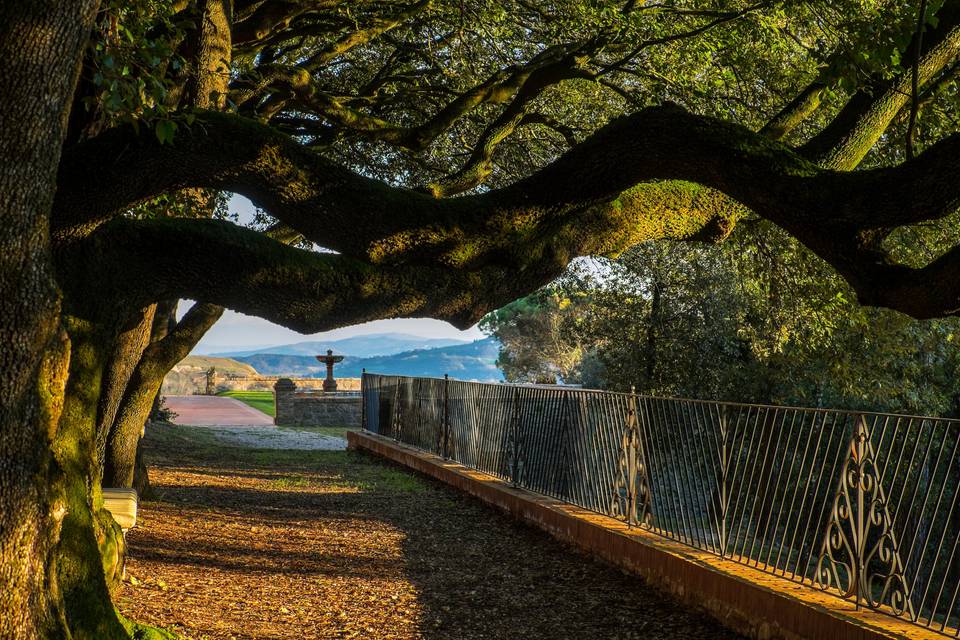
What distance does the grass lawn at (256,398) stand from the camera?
4142 cm

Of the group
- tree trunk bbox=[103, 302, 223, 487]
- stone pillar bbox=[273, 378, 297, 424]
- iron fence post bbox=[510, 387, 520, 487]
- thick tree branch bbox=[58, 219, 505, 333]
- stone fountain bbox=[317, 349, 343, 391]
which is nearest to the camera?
thick tree branch bbox=[58, 219, 505, 333]

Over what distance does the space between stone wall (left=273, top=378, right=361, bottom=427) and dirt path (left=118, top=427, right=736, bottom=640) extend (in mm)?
18938

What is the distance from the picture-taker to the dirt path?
252 inches

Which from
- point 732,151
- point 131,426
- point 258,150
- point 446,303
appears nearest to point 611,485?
point 446,303

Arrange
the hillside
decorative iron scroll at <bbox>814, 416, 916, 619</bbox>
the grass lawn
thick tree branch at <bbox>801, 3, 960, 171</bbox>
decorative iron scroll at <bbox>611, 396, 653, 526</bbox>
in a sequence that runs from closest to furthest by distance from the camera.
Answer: decorative iron scroll at <bbox>814, 416, 916, 619</bbox>, thick tree branch at <bbox>801, 3, 960, 171</bbox>, decorative iron scroll at <bbox>611, 396, 653, 526</bbox>, the grass lawn, the hillside

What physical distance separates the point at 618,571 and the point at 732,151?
4094mm

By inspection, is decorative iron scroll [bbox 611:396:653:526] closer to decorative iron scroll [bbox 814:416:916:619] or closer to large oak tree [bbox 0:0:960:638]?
large oak tree [bbox 0:0:960:638]

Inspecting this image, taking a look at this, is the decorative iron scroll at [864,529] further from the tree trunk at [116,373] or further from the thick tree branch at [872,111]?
the tree trunk at [116,373]

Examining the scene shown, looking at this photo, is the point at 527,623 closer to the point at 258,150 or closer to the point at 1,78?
the point at 258,150

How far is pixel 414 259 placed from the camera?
5930 mm

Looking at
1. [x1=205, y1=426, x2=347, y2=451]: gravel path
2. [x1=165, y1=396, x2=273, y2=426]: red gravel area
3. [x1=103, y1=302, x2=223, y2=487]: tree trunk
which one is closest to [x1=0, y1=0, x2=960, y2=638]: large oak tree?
[x1=103, y1=302, x2=223, y2=487]: tree trunk

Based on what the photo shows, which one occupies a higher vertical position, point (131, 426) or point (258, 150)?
point (258, 150)

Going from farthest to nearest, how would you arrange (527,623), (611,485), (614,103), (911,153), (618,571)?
(614,103) → (611,485) → (618,571) → (527,623) → (911,153)

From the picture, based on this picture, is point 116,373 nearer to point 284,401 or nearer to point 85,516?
point 85,516
